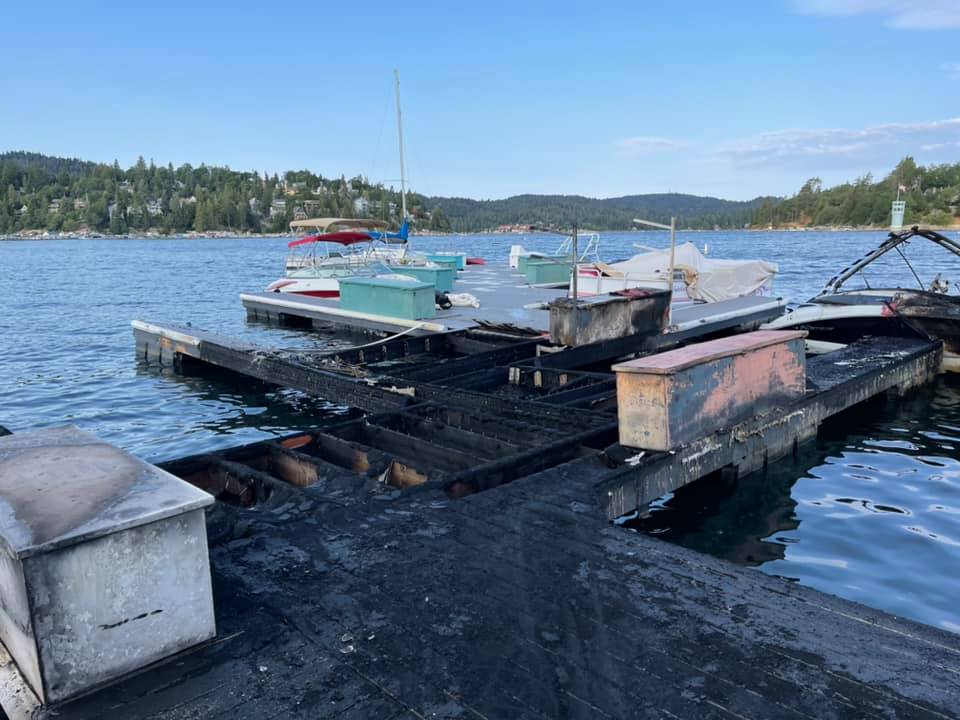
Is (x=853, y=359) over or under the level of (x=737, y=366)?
under

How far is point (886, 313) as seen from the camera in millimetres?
14688

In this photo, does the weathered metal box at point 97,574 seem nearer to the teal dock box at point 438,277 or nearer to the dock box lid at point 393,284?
the dock box lid at point 393,284

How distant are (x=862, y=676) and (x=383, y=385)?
773 centimetres

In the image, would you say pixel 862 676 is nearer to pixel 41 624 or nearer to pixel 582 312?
pixel 41 624

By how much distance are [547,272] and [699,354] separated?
68.4 ft

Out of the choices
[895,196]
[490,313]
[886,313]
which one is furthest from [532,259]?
[895,196]

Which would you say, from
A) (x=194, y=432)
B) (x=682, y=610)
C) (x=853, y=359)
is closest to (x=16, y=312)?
(x=194, y=432)

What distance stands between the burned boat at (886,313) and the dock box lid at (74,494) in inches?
505

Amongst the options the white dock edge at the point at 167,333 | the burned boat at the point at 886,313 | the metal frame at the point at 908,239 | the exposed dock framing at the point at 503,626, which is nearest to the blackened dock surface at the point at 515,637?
the exposed dock framing at the point at 503,626

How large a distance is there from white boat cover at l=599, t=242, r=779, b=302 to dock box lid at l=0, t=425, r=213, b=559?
18565 mm

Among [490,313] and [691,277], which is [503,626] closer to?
[490,313]

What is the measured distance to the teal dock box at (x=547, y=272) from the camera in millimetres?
26984

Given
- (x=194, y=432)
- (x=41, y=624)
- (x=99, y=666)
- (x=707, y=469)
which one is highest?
(x=41, y=624)

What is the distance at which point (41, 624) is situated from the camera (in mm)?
2809
